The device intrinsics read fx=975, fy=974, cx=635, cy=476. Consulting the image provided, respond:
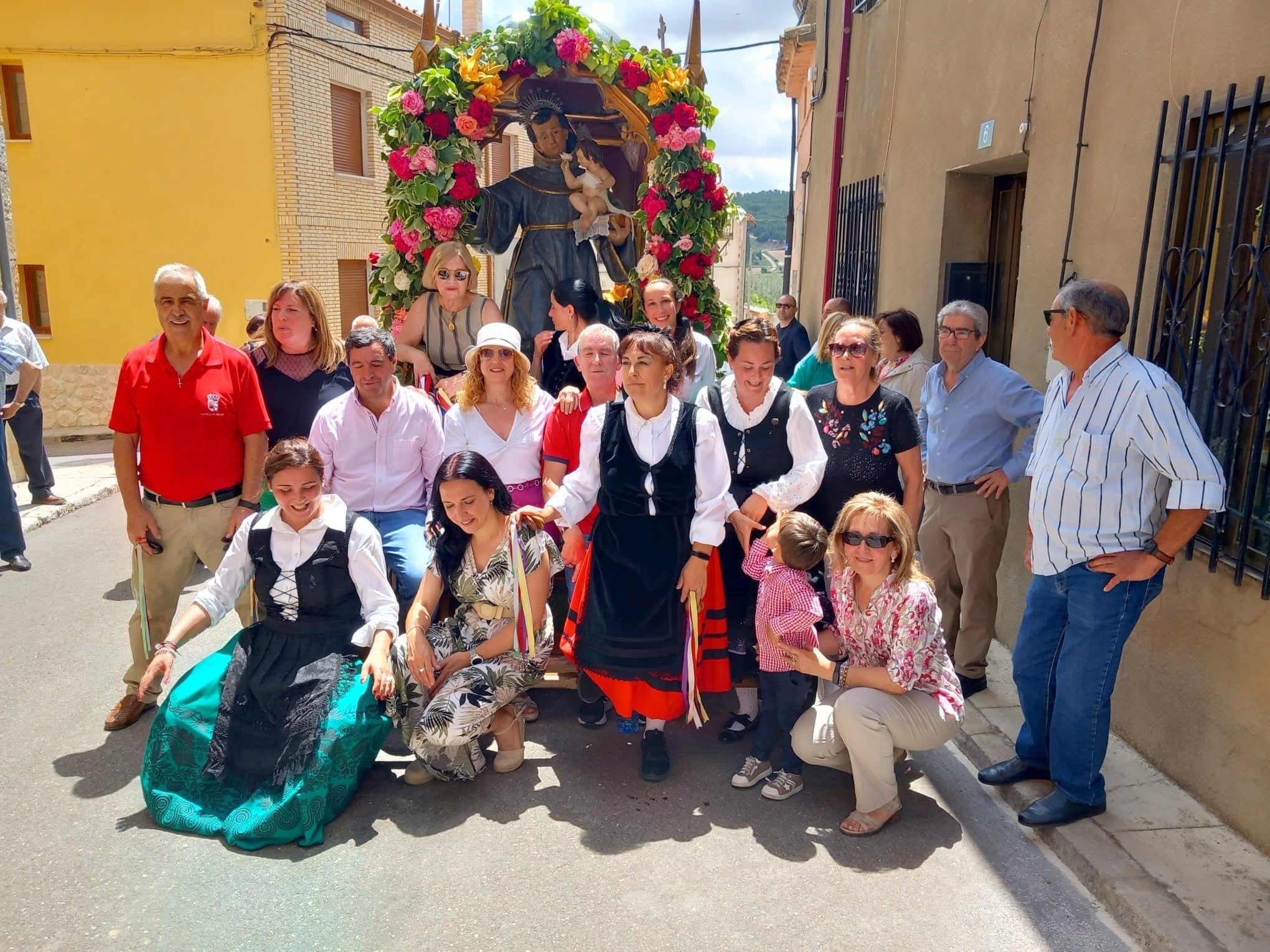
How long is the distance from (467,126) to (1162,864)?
572 cm

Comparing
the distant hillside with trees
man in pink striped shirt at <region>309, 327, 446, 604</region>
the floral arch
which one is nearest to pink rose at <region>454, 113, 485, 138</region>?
the floral arch

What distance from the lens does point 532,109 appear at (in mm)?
7035

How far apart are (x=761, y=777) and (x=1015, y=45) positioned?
4109 millimetres

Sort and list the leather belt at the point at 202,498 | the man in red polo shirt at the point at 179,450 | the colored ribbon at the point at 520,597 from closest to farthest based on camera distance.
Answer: the colored ribbon at the point at 520,597, the man in red polo shirt at the point at 179,450, the leather belt at the point at 202,498

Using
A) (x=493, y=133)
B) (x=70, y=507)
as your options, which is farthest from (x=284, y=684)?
(x=70, y=507)

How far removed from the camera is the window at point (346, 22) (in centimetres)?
1617

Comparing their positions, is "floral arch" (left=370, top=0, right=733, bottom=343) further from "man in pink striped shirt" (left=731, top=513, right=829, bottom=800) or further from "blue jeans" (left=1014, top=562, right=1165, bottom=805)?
"blue jeans" (left=1014, top=562, right=1165, bottom=805)

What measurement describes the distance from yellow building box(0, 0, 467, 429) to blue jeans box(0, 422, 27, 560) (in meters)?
8.87

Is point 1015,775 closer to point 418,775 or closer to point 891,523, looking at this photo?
point 891,523

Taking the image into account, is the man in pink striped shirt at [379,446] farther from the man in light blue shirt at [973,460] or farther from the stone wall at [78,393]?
the stone wall at [78,393]

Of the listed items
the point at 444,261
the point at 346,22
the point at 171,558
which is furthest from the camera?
the point at 346,22

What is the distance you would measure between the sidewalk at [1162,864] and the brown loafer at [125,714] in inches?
149

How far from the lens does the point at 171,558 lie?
4.48 metres

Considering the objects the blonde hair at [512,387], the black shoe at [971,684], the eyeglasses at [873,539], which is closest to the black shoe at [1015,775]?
the black shoe at [971,684]
